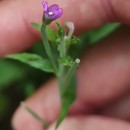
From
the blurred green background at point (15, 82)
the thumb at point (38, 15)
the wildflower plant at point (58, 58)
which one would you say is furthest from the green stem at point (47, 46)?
the blurred green background at point (15, 82)

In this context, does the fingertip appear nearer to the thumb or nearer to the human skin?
the human skin

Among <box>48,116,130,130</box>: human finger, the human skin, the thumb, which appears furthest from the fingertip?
the thumb

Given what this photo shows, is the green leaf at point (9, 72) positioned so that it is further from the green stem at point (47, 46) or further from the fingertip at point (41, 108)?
the green stem at point (47, 46)

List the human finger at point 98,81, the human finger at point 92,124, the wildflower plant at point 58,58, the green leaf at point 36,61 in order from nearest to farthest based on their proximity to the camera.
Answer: the wildflower plant at point 58,58, the green leaf at point 36,61, the human finger at point 92,124, the human finger at point 98,81

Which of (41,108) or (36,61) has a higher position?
(36,61)

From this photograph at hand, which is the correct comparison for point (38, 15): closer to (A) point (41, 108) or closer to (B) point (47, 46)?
(B) point (47, 46)

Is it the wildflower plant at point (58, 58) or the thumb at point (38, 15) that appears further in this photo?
the thumb at point (38, 15)

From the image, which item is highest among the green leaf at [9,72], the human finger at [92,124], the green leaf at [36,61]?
the green leaf at [36,61]

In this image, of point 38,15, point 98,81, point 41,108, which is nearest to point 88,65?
point 98,81

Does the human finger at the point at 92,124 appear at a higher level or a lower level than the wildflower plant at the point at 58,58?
Result: lower
